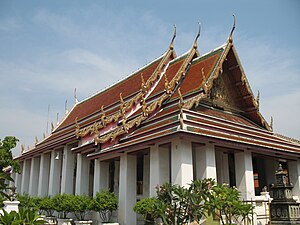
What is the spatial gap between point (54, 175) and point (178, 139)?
8.84 metres

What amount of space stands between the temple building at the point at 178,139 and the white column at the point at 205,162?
0.03 meters

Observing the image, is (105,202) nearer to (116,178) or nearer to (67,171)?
(116,178)

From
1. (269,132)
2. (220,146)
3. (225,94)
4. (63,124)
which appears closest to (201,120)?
(220,146)

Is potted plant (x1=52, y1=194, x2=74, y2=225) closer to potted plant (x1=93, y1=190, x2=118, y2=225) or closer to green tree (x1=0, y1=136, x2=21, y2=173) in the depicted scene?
potted plant (x1=93, y1=190, x2=118, y2=225)

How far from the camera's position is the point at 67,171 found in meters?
16.0

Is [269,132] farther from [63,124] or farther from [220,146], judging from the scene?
[63,124]

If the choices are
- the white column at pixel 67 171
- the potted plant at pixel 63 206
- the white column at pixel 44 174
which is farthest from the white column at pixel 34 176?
the potted plant at pixel 63 206

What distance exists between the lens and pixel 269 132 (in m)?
14.8

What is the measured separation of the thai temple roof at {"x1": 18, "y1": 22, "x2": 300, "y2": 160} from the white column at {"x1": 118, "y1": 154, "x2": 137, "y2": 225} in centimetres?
77

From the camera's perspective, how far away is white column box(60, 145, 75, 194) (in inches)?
626

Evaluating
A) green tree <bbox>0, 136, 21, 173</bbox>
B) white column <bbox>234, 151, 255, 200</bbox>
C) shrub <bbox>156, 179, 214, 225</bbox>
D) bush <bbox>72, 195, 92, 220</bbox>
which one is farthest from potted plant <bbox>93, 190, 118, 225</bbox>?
green tree <bbox>0, 136, 21, 173</bbox>

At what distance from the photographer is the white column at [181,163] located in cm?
1041

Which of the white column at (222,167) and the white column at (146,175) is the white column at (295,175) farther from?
the white column at (146,175)

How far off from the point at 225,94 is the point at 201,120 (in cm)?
323
